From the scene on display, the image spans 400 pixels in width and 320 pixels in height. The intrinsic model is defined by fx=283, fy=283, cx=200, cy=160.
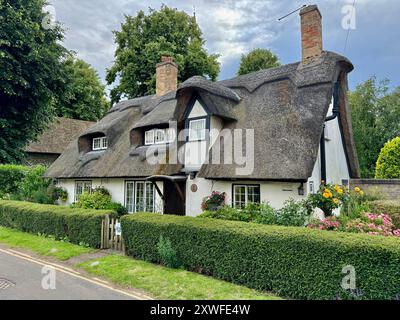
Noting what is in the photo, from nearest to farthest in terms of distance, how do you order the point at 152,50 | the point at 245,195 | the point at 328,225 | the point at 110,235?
the point at 328,225 → the point at 110,235 → the point at 245,195 → the point at 152,50

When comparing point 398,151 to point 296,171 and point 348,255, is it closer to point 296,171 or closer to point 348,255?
point 296,171

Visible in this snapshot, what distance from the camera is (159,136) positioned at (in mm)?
14703

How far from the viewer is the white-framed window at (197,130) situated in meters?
12.5

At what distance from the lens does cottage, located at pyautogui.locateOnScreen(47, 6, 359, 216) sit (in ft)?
33.5

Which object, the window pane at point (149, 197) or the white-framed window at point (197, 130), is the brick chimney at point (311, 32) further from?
the window pane at point (149, 197)

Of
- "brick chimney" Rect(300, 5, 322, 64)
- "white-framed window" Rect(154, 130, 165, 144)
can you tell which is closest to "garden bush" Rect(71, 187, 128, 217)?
"white-framed window" Rect(154, 130, 165, 144)

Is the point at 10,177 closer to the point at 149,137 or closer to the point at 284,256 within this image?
the point at 149,137

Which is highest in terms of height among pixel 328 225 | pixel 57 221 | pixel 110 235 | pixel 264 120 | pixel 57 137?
pixel 57 137

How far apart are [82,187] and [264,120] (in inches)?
461

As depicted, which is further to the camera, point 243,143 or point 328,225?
point 243,143

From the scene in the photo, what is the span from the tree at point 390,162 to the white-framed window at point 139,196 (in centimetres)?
1438

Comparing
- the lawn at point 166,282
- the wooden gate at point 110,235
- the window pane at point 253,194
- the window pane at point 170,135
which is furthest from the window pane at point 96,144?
the window pane at point 253,194

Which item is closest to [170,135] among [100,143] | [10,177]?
[100,143]

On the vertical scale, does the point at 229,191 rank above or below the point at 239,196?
above
